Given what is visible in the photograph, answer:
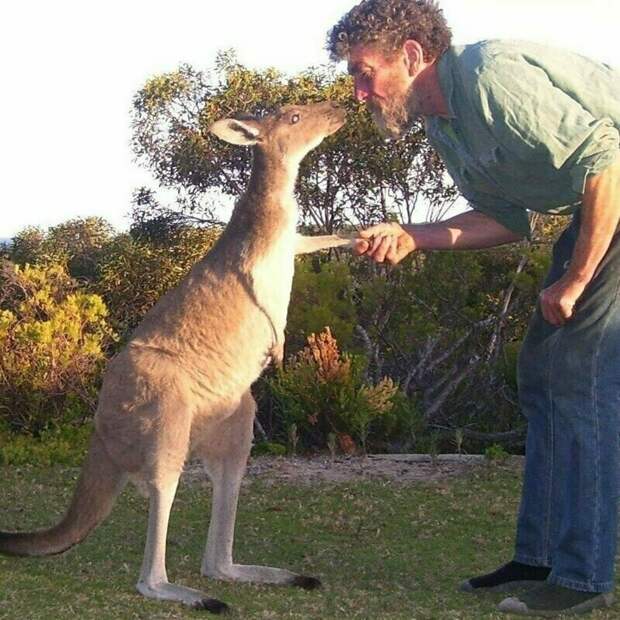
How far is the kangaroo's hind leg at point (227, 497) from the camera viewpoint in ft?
14.1

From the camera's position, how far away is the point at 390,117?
4.04 meters

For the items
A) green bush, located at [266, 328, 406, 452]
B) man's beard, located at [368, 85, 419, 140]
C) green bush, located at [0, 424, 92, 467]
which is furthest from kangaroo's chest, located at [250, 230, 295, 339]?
green bush, located at [0, 424, 92, 467]

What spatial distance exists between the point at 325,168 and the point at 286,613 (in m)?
7.05

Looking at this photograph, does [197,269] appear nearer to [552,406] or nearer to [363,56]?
[363,56]

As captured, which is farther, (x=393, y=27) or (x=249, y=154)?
(x=249, y=154)

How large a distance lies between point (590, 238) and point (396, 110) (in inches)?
32.4

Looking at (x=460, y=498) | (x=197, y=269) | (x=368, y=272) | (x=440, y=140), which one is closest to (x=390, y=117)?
(x=440, y=140)

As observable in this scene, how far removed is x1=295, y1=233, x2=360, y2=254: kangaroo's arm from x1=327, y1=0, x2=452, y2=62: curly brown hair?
78cm

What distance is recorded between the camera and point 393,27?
3922 millimetres

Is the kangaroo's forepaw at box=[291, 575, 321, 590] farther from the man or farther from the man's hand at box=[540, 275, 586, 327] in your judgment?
the man's hand at box=[540, 275, 586, 327]

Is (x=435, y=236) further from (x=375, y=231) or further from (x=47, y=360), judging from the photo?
(x=47, y=360)

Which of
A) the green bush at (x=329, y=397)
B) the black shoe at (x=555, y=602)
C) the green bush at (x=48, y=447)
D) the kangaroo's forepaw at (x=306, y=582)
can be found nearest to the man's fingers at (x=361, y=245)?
the kangaroo's forepaw at (x=306, y=582)

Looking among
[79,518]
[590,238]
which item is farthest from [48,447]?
[590,238]

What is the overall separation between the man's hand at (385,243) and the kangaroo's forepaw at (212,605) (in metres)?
1.40
